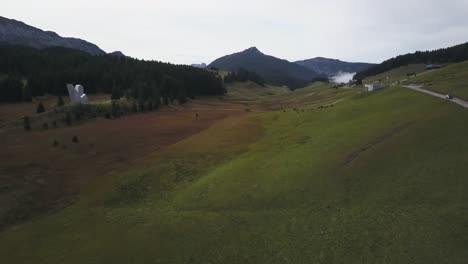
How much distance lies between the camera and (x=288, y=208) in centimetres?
2898

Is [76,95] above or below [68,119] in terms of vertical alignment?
above

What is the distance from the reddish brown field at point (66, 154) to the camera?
36094 millimetres

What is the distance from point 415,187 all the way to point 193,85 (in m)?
153

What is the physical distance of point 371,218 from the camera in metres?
25.2

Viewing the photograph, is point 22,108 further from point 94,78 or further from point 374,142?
point 374,142

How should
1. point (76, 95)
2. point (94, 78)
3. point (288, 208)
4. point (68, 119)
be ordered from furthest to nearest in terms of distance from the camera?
point (94, 78) < point (76, 95) < point (68, 119) < point (288, 208)

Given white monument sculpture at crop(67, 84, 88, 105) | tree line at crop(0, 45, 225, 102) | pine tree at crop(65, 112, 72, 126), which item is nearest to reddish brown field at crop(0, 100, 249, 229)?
pine tree at crop(65, 112, 72, 126)

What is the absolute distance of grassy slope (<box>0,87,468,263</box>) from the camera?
74.8 feet

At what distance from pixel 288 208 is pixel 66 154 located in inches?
1687

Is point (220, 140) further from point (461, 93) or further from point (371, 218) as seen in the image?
point (461, 93)

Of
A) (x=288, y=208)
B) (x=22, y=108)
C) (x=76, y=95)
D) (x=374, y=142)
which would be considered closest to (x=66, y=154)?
(x=288, y=208)

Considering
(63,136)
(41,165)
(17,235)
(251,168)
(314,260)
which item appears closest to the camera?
(314,260)

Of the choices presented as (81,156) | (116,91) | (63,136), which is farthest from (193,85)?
(81,156)

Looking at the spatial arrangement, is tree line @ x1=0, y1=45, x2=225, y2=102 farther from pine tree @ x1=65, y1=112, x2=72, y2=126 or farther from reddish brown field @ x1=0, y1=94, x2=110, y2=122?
pine tree @ x1=65, y1=112, x2=72, y2=126
